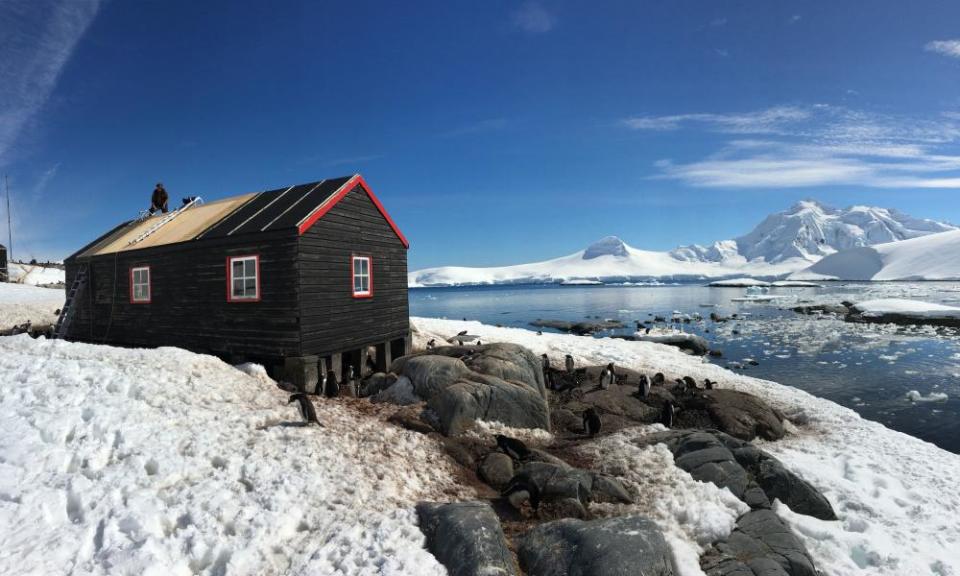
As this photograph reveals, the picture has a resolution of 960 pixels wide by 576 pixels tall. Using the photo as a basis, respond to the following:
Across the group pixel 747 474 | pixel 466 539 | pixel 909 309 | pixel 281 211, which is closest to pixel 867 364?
pixel 747 474

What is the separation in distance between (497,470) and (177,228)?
16.1 m

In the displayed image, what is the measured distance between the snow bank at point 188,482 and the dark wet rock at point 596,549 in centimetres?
150

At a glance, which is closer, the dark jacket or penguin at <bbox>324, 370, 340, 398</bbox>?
penguin at <bbox>324, 370, 340, 398</bbox>

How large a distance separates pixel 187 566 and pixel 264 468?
212cm

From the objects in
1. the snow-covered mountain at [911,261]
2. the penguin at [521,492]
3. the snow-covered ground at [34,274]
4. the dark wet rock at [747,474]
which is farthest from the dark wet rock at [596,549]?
the snow-covered mountain at [911,261]

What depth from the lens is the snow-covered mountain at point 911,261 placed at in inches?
5950

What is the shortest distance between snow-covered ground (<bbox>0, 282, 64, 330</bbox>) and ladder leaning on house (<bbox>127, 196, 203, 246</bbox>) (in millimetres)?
12384

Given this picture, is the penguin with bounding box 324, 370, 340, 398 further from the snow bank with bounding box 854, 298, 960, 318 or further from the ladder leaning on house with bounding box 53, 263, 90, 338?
the snow bank with bounding box 854, 298, 960, 318

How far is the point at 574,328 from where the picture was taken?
5112 centimetres

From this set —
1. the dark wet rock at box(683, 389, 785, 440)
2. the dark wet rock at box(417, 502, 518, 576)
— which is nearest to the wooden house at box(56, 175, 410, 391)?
the dark wet rock at box(417, 502, 518, 576)

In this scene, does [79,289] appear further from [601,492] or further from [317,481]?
[601,492]

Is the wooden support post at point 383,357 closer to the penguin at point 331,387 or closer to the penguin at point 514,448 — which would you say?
the penguin at point 331,387

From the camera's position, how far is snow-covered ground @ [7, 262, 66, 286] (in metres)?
55.0

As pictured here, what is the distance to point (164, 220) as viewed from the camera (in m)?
20.8
